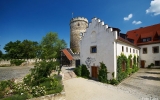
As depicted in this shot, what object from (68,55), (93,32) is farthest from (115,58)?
(68,55)

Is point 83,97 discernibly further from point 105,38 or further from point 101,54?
point 105,38

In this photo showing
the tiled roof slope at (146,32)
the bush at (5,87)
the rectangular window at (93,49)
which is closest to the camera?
the bush at (5,87)

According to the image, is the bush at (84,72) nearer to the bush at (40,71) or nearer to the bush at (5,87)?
the bush at (40,71)

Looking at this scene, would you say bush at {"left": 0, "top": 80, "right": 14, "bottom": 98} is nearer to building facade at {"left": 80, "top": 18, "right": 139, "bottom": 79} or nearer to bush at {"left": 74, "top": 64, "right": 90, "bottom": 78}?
bush at {"left": 74, "top": 64, "right": 90, "bottom": 78}

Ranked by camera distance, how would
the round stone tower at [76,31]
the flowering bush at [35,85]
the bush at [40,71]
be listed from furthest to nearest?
the round stone tower at [76,31] → the bush at [40,71] → the flowering bush at [35,85]

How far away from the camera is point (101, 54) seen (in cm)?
1499

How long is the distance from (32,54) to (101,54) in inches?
1143

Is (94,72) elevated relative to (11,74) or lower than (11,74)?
lower

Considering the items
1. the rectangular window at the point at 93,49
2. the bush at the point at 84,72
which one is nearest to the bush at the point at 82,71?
the bush at the point at 84,72

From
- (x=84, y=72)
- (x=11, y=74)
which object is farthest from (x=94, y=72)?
(x=11, y=74)

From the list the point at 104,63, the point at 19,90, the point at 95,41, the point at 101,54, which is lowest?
the point at 19,90

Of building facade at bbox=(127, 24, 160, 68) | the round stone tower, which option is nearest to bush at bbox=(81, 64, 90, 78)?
building facade at bbox=(127, 24, 160, 68)

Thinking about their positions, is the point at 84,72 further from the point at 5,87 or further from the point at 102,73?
the point at 5,87

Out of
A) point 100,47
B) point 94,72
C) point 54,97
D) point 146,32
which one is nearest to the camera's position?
point 54,97
